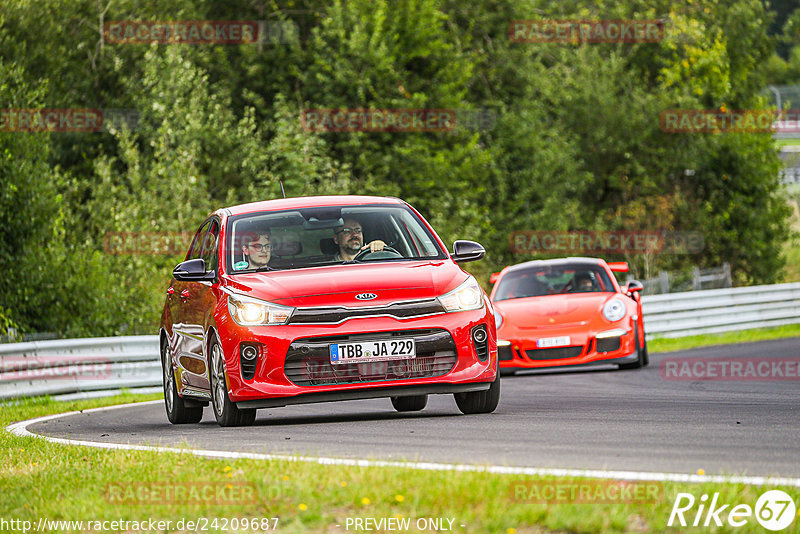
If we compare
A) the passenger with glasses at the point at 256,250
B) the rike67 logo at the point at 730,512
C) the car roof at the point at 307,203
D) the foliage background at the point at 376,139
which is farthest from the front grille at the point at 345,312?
the foliage background at the point at 376,139

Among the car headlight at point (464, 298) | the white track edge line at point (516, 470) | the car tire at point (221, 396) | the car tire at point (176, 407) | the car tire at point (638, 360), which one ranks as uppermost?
the car headlight at point (464, 298)

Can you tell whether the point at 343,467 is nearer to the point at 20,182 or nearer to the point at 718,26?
the point at 20,182

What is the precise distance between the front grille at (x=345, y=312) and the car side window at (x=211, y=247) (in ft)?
4.81

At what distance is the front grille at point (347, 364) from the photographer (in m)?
8.91

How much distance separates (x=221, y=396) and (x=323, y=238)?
1453mm

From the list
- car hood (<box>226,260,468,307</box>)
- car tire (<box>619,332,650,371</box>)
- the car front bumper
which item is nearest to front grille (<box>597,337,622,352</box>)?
car tire (<box>619,332,650,371</box>)

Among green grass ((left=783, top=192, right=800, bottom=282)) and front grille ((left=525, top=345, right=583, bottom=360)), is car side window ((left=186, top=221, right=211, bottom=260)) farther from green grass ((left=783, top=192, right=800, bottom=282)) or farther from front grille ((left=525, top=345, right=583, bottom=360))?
green grass ((left=783, top=192, right=800, bottom=282))

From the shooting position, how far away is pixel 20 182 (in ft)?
72.7

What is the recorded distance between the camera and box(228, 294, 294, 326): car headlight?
8977mm

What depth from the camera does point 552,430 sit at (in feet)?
26.6

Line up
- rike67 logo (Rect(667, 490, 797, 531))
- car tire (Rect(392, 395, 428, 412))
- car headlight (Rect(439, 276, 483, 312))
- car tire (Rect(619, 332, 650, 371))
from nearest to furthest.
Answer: rike67 logo (Rect(667, 490, 797, 531)) < car headlight (Rect(439, 276, 483, 312)) < car tire (Rect(392, 395, 428, 412)) < car tire (Rect(619, 332, 650, 371))

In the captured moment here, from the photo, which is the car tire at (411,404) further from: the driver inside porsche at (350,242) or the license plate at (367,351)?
the license plate at (367,351)

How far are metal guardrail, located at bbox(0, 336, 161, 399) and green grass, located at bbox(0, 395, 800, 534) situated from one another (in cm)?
892

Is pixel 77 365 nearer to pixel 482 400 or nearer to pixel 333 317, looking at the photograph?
pixel 482 400
